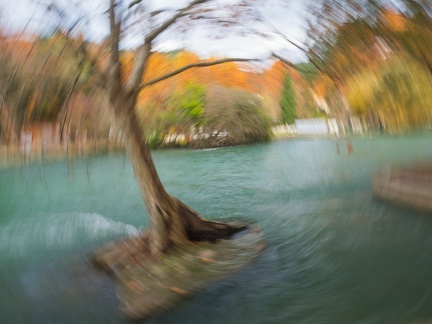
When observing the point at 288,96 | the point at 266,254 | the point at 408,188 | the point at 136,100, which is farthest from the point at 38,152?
the point at 288,96

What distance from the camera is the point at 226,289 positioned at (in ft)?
16.5

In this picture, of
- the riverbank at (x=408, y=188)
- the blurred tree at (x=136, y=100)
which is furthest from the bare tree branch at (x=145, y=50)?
the riverbank at (x=408, y=188)

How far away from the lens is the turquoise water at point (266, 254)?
4.62 m

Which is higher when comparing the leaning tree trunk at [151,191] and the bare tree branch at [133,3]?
the bare tree branch at [133,3]

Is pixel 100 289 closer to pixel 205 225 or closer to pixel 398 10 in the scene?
pixel 205 225

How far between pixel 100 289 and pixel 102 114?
2801mm

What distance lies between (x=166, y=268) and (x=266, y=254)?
1706 mm

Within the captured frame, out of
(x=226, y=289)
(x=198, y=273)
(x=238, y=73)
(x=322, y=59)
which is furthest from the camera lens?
(x=238, y=73)

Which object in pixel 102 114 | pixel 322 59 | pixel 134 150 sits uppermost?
pixel 322 59

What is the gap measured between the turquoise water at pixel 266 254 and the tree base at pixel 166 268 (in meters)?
0.16

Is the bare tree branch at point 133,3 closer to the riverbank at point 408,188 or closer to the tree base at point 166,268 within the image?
the tree base at point 166,268

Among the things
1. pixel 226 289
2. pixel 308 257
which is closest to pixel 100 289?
pixel 226 289

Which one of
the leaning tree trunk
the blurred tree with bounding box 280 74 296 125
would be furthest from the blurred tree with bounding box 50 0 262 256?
the blurred tree with bounding box 280 74 296 125

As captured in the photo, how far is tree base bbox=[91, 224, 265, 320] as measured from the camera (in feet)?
15.4
